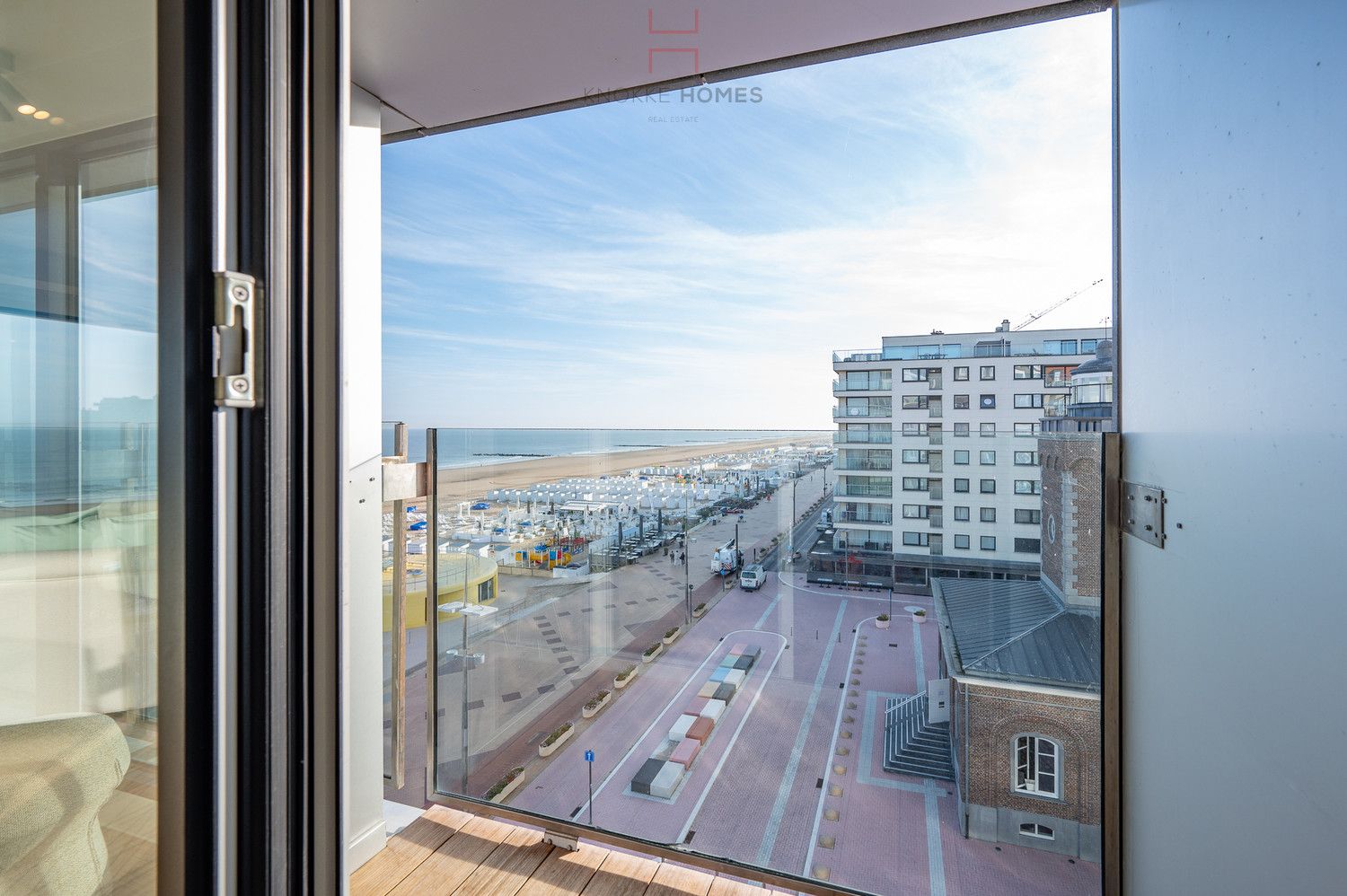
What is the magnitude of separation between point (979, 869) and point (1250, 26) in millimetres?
1549

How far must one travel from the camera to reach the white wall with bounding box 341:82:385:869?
1.65m

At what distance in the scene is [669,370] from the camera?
192 cm

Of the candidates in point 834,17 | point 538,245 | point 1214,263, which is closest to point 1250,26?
point 1214,263

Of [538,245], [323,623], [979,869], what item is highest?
[538,245]

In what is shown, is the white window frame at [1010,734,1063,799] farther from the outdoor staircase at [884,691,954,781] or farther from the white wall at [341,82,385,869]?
the white wall at [341,82,385,869]

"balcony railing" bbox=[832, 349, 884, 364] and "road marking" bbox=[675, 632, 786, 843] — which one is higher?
"balcony railing" bbox=[832, 349, 884, 364]

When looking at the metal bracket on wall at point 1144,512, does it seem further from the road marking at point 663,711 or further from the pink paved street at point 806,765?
the road marking at point 663,711

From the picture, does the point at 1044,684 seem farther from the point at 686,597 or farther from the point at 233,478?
the point at 233,478

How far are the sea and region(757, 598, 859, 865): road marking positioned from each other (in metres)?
0.59

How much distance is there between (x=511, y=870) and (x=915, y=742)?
106 centimetres

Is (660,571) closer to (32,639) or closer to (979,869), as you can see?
(979,869)

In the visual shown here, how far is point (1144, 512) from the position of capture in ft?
3.84

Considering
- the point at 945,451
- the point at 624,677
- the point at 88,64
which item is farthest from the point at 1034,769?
the point at 88,64
